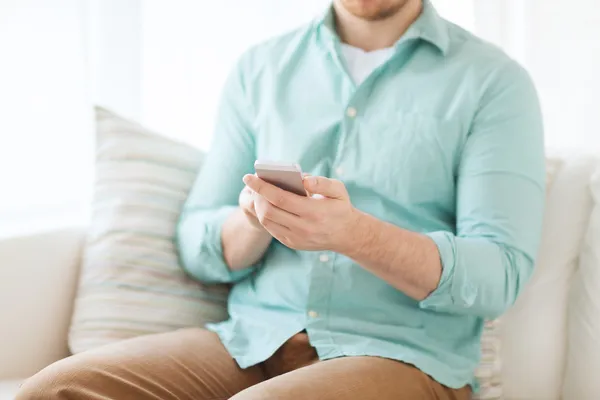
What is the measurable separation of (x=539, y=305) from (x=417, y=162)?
359 millimetres

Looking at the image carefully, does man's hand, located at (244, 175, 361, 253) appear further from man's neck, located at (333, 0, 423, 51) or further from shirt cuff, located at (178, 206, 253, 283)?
man's neck, located at (333, 0, 423, 51)

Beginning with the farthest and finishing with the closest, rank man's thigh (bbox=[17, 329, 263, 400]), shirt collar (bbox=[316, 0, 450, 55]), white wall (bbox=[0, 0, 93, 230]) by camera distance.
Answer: white wall (bbox=[0, 0, 93, 230]) → shirt collar (bbox=[316, 0, 450, 55]) → man's thigh (bbox=[17, 329, 263, 400])

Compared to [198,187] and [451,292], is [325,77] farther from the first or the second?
[451,292]

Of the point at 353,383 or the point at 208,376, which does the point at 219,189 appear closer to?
the point at 208,376

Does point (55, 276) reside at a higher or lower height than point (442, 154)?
lower

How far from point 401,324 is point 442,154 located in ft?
0.93

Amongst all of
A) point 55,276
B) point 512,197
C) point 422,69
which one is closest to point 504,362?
point 512,197

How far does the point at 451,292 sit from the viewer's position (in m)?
1.18

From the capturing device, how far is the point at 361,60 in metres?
1.40

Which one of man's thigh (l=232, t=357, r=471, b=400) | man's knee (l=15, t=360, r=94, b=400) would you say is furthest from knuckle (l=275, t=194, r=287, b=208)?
man's knee (l=15, t=360, r=94, b=400)

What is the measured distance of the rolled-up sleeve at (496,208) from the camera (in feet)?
3.89

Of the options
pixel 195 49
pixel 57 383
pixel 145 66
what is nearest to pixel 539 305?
pixel 57 383

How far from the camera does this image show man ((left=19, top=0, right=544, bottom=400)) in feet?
3.70

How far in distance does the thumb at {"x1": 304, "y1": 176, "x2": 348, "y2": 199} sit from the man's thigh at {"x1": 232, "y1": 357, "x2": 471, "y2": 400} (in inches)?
9.7
